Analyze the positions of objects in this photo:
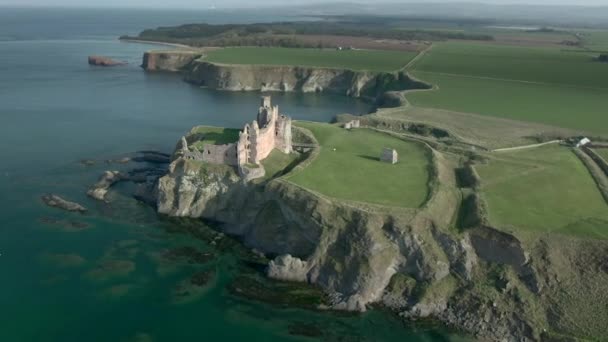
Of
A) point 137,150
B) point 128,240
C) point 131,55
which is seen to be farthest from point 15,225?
point 131,55

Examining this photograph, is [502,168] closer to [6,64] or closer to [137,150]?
[137,150]

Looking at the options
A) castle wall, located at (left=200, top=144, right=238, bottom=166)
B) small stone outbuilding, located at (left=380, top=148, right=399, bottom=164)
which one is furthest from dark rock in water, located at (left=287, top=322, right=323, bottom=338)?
small stone outbuilding, located at (left=380, top=148, right=399, bottom=164)

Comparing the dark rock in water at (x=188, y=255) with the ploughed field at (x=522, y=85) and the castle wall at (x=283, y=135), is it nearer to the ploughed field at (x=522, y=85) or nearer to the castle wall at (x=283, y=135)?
the castle wall at (x=283, y=135)

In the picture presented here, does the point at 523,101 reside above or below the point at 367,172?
above

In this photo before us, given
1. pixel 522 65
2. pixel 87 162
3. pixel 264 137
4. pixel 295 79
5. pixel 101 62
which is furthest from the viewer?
pixel 101 62

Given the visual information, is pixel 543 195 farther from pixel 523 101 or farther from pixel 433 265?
pixel 523 101

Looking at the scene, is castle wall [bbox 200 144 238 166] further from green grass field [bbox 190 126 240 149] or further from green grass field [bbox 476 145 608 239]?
green grass field [bbox 476 145 608 239]

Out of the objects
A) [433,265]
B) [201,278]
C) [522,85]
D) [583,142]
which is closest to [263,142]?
[201,278]
